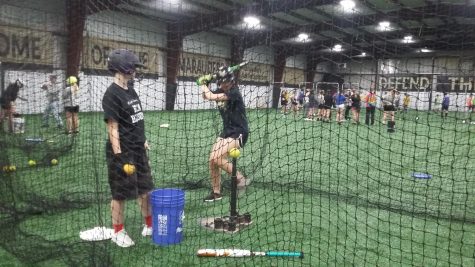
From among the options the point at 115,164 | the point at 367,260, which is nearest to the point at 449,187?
the point at 367,260

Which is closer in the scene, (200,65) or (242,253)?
(242,253)

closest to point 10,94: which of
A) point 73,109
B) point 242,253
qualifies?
point 73,109

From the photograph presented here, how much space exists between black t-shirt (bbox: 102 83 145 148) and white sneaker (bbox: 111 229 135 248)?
748 mm

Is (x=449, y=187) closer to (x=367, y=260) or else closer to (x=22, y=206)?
(x=367, y=260)

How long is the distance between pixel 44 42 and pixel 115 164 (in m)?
11.9

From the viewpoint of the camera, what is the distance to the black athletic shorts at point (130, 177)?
3096 mm

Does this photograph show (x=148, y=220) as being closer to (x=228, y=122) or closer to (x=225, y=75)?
(x=228, y=122)

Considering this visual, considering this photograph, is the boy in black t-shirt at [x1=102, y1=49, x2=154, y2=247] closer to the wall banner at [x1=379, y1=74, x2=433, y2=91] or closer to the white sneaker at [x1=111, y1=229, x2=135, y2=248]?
the white sneaker at [x1=111, y1=229, x2=135, y2=248]

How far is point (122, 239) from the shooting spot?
318 centimetres

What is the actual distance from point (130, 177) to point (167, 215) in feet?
1.42

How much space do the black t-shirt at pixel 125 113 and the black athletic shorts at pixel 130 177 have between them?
0.25 feet

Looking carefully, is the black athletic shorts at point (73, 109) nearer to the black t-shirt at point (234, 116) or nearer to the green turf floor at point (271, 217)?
the green turf floor at point (271, 217)

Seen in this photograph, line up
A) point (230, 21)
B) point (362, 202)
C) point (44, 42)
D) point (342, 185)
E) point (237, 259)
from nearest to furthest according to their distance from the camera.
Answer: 1. point (237, 259)
2. point (362, 202)
3. point (342, 185)
4. point (44, 42)
5. point (230, 21)

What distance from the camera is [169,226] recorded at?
125 inches
